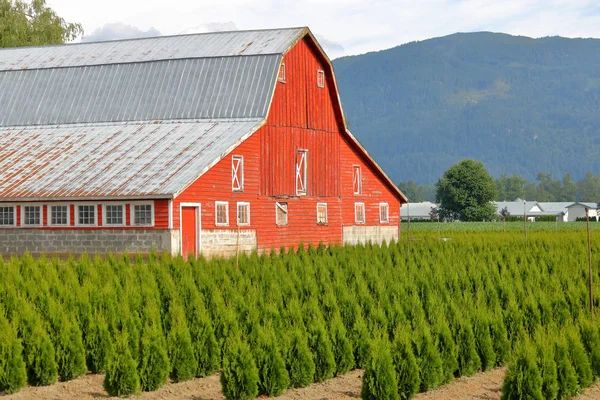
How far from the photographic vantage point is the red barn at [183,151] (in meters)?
35.8

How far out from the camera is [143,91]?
43625 mm

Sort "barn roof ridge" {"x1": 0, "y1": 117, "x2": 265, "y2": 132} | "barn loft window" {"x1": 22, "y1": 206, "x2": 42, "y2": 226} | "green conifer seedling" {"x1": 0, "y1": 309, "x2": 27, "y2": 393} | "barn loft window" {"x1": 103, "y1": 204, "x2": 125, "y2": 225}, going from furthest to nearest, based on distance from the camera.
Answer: "barn roof ridge" {"x1": 0, "y1": 117, "x2": 265, "y2": 132} → "barn loft window" {"x1": 22, "y1": 206, "x2": 42, "y2": 226} → "barn loft window" {"x1": 103, "y1": 204, "x2": 125, "y2": 225} → "green conifer seedling" {"x1": 0, "y1": 309, "x2": 27, "y2": 393}

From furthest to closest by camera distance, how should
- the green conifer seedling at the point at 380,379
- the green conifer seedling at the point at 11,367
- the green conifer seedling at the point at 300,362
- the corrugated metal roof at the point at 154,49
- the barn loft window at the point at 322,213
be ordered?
1. the barn loft window at the point at 322,213
2. the corrugated metal roof at the point at 154,49
3. the green conifer seedling at the point at 300,362
4. the green conifer seedling at the point at 11,367
5. the green conifer seedling at the point at 380,379

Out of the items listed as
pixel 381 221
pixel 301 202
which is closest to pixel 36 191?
pixel 301 202

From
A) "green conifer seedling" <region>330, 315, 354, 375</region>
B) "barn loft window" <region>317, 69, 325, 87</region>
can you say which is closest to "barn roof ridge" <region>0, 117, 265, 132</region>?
"barn loft window" <region>317, 69, 325, 87</region>

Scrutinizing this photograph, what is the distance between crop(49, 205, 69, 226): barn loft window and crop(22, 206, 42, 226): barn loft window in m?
0.54

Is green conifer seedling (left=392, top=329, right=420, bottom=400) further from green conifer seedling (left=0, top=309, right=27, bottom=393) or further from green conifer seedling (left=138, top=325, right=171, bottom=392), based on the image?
green conifer seedling (left=0, top=309, right=27, bottom=393)

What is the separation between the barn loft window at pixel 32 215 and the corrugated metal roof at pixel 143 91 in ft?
24.3

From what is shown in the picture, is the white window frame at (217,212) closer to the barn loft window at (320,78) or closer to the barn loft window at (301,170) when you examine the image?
the barn loft window at (301,170)

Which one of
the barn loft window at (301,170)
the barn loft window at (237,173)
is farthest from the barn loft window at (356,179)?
the barn loft window at (237,173)

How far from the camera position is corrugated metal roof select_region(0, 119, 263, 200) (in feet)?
117

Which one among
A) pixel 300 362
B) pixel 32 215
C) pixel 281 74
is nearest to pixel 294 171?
pixel 281 74

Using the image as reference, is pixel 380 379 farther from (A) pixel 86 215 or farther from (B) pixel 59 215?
(B) pixel 59 215

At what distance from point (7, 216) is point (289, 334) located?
2344 cm
